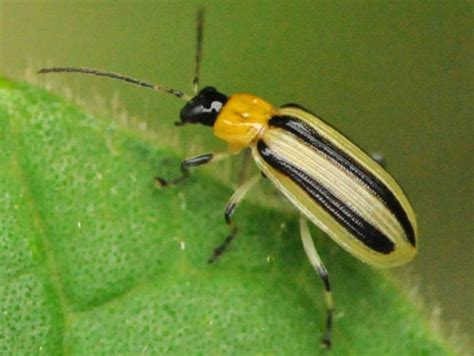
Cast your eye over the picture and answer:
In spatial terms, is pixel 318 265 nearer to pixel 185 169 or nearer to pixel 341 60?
pixel 185 169

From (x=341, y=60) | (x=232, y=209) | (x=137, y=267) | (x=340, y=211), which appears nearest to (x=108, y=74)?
(x=232, y=209)

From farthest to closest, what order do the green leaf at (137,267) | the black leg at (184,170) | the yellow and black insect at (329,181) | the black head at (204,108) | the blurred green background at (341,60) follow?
the blurred green background at (341,60) → the black head at (204,108) → the yellow and black insect at (329,181) → the black leg at (184,170) → the green leaf at (137,267)

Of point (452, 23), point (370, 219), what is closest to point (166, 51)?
point (452, 23)

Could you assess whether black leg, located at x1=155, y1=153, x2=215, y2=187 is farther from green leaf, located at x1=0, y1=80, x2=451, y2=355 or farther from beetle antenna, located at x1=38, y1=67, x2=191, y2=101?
beetle antenna, located at x1=38, y1=67, x2=191, y2=101

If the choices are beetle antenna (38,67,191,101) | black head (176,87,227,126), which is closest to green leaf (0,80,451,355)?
beetle antenna (38,67,191,101)

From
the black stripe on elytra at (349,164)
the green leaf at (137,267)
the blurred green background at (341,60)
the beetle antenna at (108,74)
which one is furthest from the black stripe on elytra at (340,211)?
the blurred green background at (341,60)

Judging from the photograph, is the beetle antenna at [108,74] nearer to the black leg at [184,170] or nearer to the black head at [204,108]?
the black head at [204,108]
